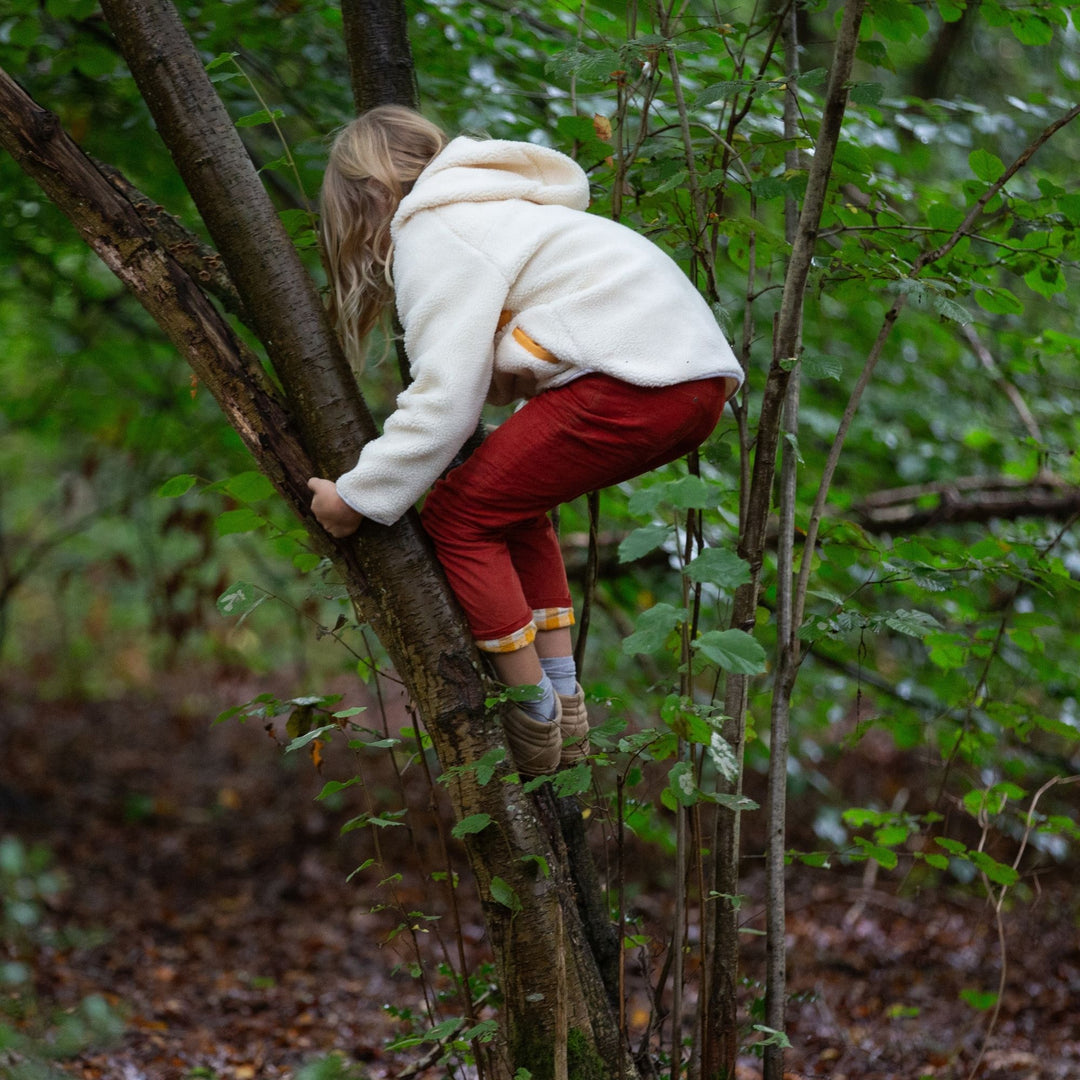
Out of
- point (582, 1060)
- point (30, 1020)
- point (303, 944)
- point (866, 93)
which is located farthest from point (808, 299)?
point (303, 944)

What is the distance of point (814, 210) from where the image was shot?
1.57 m

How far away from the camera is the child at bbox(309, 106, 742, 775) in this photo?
5.68 ft

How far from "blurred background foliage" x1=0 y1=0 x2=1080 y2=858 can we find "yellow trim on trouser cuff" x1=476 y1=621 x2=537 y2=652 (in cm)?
27

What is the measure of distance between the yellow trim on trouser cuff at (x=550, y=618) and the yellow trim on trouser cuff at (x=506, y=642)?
9.9 inches

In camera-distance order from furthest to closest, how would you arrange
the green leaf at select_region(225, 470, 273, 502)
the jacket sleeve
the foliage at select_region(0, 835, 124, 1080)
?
1. the green leaf at select_region(225, 470, 273, 502)
2. the jacket sleeve
3. the foliage at select_region(0, 835, 124, 1080)

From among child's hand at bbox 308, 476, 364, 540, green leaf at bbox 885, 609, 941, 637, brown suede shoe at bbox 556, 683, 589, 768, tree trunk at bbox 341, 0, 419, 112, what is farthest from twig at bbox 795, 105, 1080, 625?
tree trunk at bbox 341, 0, 419, 112

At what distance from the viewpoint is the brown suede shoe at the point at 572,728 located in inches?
76.6

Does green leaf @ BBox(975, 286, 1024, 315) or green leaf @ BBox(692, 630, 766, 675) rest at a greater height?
green leaf @ BBox(975, 286, 1024, 315)

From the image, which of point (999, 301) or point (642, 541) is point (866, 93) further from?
point (642, 541)

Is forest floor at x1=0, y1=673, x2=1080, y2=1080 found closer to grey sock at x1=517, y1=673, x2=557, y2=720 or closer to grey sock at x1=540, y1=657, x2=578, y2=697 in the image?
grey sock at x1=517, y1=673, x2=557, y2=720

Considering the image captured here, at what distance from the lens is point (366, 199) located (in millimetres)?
1942

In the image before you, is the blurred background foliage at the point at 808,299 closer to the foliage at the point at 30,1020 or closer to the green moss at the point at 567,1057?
the green moss at the point at 567,1057

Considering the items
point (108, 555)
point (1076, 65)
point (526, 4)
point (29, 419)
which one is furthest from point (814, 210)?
point (108, 555)

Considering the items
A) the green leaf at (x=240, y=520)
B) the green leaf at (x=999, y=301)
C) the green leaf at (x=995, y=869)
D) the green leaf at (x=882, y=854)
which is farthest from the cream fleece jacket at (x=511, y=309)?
the green leaf at (x=995, y=869)
